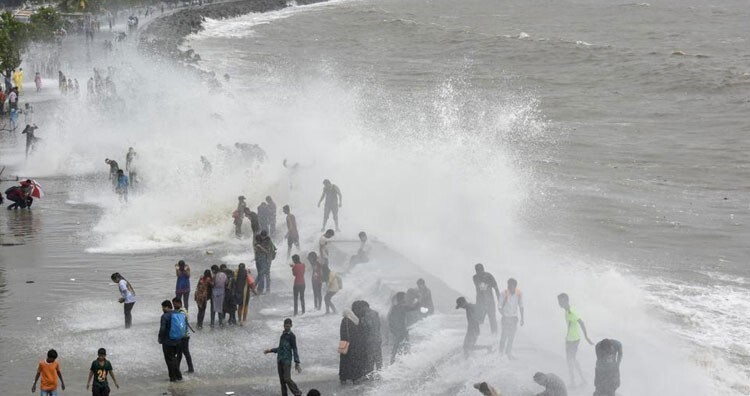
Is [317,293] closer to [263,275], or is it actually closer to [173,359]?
[263,275]

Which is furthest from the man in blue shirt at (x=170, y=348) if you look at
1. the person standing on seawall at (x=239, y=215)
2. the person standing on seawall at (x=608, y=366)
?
the person standing on seawall at (x=239, y=215)

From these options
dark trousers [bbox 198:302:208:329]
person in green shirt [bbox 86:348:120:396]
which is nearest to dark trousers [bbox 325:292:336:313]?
dark trousers [bbox 198:302:208:329]

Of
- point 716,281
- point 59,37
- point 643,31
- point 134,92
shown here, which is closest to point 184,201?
point 716,281

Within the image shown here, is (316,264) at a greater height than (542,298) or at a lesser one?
greater

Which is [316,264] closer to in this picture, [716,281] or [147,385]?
[147,385]

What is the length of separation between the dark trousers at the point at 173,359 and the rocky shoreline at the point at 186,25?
32469 mm

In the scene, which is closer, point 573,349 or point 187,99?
point 573,349

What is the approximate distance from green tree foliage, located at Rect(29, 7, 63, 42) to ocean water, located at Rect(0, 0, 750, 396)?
4.59 metres

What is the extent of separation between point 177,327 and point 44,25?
44.6 metres

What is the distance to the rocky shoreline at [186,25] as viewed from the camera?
52.0 m

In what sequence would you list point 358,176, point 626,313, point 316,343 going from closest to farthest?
point 316,343 → point 626,313 → point 358,176

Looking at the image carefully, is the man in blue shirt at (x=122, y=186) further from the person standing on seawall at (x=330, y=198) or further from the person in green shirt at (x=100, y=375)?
the person in green shirt at (x=100, y=375)

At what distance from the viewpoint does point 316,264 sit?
16.0 metres

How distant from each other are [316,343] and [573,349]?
12.1ft
